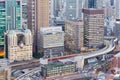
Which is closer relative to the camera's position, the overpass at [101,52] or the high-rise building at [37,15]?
the overpass at [101,52]

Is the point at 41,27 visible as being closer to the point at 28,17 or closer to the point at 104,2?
the point at 28,17

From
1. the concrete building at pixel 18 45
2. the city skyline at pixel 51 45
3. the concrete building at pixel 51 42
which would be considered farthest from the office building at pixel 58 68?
the concrete building at pixel 51 42

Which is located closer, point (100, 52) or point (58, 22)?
point (100, 52)

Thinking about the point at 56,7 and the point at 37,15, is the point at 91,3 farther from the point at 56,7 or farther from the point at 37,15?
the point at 37,15

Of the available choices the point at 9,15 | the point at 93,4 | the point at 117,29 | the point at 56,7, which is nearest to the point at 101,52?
the point at 117,29

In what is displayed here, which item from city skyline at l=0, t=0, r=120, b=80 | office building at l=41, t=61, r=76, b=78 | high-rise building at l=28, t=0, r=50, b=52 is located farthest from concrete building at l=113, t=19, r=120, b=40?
office building at l=41, t=61, r=76, b=78

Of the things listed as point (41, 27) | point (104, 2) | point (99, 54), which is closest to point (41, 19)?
point (41, 27)

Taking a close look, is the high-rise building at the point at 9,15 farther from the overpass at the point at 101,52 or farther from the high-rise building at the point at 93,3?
the high-rise building at the point at 93,3

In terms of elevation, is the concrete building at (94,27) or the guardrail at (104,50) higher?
the concrete building at (94,27)
